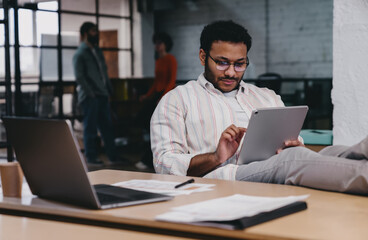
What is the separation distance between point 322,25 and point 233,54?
6.36 meters

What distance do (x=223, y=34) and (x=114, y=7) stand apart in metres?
7.13

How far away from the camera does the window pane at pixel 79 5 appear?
8.30 metres

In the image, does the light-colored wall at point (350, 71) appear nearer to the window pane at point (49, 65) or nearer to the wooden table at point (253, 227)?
the wooden table at point (253, 227)

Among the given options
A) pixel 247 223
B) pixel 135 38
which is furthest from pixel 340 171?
pixel 135 38

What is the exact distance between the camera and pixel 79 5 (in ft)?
28.1

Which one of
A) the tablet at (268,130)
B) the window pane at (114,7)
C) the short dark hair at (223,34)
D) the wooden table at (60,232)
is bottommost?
the wooden table at (60,232)

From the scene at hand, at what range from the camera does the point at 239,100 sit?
8.45 feet

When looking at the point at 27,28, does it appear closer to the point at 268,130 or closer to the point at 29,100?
the point at 29,100

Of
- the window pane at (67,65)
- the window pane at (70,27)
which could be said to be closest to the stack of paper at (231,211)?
the window pane at (67,65)

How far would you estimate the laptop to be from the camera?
142 centimetres

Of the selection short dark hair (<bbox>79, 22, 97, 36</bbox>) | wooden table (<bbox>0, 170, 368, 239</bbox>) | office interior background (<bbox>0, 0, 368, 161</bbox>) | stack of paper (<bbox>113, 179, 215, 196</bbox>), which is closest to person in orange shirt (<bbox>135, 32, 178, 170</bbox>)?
office interior background (<bbox>0, 0, 368, 161</bbox>)

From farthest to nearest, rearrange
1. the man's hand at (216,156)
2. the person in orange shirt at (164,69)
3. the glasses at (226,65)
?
the person in orange shirt at (164,69) → the glasses at (226,65) → the man's hand at (216,156)

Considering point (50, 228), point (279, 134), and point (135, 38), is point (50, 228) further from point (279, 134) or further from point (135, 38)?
point (135, 38)

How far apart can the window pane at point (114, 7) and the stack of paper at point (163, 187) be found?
7.55 metres
